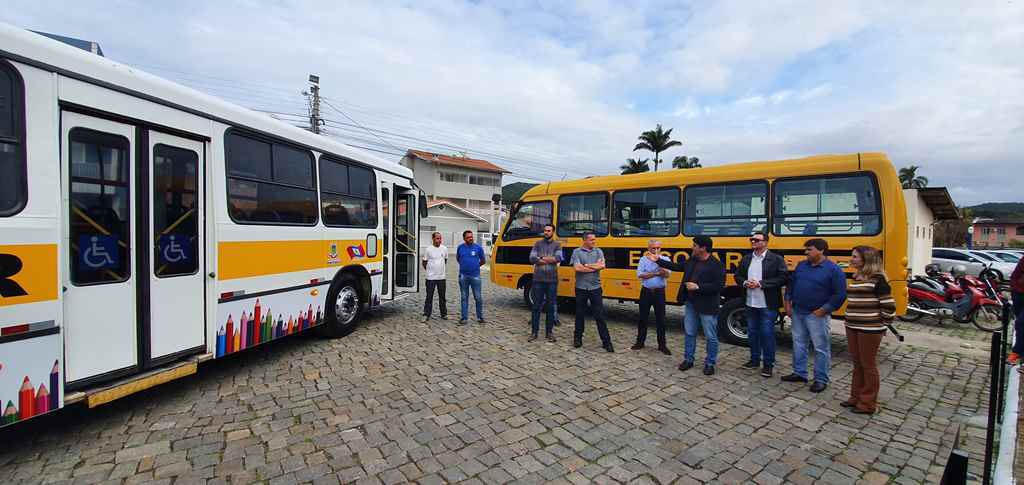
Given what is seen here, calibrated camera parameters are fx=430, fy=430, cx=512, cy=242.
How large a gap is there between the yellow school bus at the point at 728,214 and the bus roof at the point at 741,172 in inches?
0.6

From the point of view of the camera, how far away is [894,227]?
5406 millimetres

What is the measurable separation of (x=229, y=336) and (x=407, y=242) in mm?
4248

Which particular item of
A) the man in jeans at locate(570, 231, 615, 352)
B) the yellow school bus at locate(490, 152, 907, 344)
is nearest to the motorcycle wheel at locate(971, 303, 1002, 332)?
the yellow school bus at locate(490, 152, 907, 344)

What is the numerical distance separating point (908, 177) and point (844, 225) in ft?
208

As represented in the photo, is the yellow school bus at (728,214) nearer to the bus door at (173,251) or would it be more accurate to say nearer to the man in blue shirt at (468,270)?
the man in blue shirt at (468,270)

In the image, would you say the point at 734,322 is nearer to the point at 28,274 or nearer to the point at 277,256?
the point at 277,256

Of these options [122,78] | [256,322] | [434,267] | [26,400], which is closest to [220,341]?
[256,322]

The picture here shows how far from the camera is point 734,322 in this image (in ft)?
21.3

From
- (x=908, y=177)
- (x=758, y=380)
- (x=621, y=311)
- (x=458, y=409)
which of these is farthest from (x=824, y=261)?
(x=908, y=177)

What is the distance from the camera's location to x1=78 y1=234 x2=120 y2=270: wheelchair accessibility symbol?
3.31 metres

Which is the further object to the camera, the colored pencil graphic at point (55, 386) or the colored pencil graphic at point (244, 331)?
the colored pencil graphic at point (244, 331)

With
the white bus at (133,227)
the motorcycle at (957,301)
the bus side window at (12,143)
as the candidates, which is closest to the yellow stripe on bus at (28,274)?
the white bus at (133,227)

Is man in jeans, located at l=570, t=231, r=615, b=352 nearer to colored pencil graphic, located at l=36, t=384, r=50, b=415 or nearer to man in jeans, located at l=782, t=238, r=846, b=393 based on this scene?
man in jeans, located at l=782, t=238, r=846, b=393

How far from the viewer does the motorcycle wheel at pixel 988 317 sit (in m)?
8.02
